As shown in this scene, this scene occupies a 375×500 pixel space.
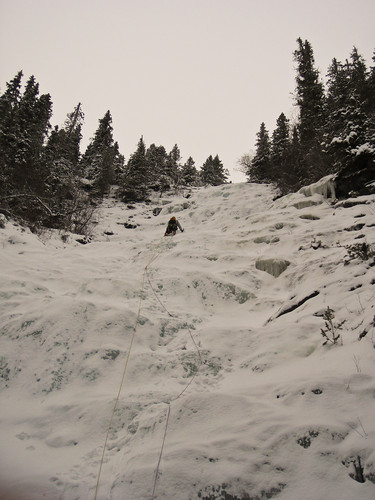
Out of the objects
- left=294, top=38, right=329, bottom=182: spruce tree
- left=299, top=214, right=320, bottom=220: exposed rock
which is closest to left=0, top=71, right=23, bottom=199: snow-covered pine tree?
left=299, top=214, right=320, bottom=220: exposed rock

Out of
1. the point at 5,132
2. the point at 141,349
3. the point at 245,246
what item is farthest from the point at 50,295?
the point at 5,132

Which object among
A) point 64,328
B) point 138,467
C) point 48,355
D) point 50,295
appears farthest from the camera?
point 50,295

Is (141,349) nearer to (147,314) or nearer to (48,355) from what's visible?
(147,314)

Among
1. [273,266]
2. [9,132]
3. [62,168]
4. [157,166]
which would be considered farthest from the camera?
[157,166]

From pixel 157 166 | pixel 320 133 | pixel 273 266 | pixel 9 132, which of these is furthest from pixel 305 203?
pixel 157 166

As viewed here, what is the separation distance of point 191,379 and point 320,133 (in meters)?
17.5

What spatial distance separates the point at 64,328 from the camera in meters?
4.11

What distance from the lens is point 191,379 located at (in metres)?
3.31

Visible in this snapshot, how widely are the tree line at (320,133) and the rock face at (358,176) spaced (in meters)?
0.03

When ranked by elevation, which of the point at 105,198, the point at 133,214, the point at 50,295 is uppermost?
the point at 105,198

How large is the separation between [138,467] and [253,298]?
426 cm

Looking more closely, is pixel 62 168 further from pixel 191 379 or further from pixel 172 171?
pixel 191 379

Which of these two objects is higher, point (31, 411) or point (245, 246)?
point (245, 246)

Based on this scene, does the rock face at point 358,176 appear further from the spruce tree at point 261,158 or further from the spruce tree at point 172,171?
the spruce tree at point 172,171
